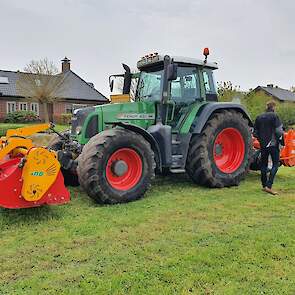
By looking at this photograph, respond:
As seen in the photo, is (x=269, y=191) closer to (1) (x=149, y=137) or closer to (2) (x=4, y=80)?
(1) (x=149, y=137)

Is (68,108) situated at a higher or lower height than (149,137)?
higher

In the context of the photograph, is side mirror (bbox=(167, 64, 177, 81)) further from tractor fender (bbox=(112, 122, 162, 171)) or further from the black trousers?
Answer: the black trousers

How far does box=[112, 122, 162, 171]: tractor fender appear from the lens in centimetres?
666

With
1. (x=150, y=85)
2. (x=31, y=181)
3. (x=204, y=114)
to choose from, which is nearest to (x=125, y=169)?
(x=31, y=181)

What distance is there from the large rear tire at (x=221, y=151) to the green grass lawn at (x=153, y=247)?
3.17 feet

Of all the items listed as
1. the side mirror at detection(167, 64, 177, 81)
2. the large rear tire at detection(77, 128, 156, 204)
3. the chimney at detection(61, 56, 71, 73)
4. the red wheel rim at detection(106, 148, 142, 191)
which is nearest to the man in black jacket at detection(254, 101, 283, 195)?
the side mirror at detection(167, 64, 177, 81)

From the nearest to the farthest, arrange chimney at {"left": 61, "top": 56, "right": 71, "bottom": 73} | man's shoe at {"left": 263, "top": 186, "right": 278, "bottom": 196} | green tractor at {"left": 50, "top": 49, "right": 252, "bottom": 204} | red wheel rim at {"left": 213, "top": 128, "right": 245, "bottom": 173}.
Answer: green tractor at {"left": 50, "top": 49, "right": 252, "bottom": 204} → man's shoe at {"left": 263, "top": 186, "right": 278, "bottom": 196} → red wheel rim at {"left": 213, "top": 128, "right": 245, "bottom": 173} → chimney at {"left": 61, "top": 56, "right": 71, "bottom": 73}

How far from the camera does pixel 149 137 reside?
6.92m

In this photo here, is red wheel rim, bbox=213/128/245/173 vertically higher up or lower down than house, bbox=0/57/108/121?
lower down

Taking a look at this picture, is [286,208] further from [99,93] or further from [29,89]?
[99,93]

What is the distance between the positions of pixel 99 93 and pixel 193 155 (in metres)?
35.4

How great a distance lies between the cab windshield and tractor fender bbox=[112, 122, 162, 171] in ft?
3.00

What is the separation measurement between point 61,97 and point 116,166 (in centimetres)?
3268

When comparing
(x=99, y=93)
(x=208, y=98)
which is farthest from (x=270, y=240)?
(x=99, y=93)
